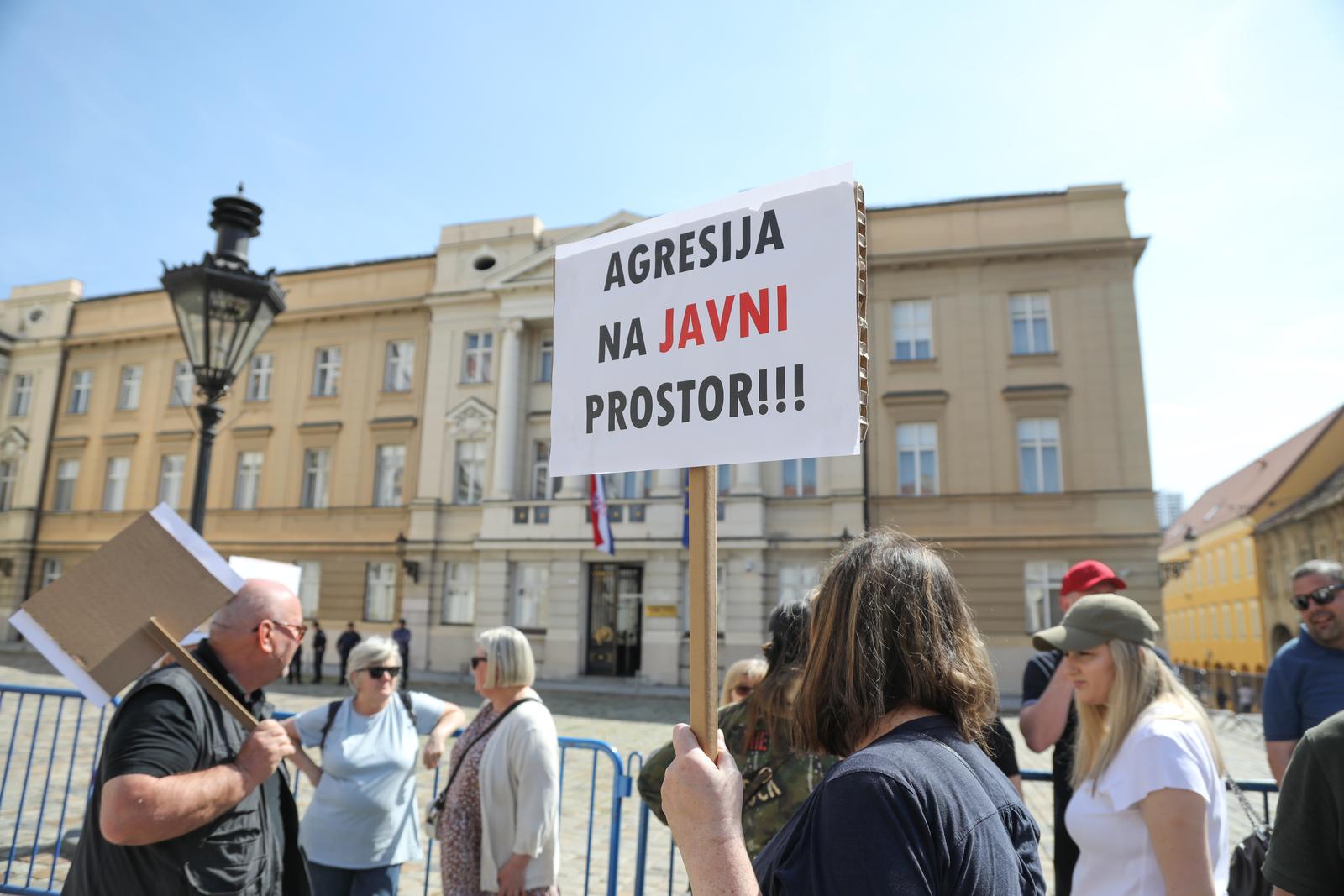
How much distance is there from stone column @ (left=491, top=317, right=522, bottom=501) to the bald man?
2203 cm

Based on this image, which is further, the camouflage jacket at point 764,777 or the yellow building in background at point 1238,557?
the yellow building in background at point 1238,557

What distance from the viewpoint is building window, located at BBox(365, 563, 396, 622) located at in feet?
84.9

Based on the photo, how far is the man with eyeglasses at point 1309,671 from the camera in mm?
3666

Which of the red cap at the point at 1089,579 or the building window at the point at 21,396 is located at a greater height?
the building window at the point at 21,396

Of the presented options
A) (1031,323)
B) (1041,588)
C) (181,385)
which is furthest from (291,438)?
(1041,588)

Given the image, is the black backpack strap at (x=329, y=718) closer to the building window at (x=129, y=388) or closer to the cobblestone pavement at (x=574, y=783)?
the cobblestone pavement at (x=574, y=783)

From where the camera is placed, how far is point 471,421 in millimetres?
25938

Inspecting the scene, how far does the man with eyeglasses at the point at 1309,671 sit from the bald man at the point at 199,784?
13.3 feet

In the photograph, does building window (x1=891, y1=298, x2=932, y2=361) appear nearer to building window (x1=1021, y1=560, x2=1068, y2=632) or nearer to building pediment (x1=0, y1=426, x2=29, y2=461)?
building window (x1=1021, y1=560, x2=1068, y2=632)

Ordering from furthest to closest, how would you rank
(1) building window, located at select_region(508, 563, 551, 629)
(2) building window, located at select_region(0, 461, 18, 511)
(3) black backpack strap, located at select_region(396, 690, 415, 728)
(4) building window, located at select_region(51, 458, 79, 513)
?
(2) building window, located at select_region(0, 461, 18, 511) → (4) building window, located at select_region(51, 458, 79, 513) → (1) building window, located at select_region(508, 563, 551, 629) → (3) black backpack strap, located at select_region(396, 690, 415, 728)

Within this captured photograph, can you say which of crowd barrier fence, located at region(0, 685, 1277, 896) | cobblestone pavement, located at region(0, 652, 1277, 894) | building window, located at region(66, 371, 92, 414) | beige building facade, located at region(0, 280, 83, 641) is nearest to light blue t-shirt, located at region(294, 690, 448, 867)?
crowd barrier fence, located at region(0, 685, 1277, 896)

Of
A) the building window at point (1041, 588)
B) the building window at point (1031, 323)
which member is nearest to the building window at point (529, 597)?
the building window at point (1041, 588)

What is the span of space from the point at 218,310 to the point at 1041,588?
20633mm

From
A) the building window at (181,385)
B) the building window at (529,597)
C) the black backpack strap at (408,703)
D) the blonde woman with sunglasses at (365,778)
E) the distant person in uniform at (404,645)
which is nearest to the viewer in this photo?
the blonde woman with sunglasses at (365,778)
